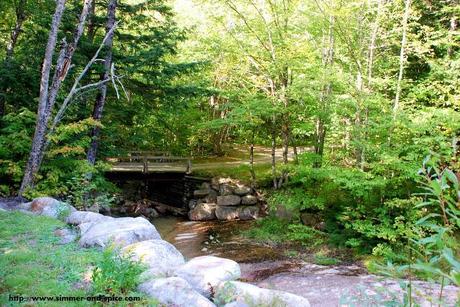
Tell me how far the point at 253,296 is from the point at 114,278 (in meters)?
1.21

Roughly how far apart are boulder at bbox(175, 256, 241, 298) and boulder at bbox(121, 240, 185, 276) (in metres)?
0.16

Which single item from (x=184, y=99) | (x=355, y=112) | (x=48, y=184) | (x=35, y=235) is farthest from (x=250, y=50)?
(x=35, y=235)

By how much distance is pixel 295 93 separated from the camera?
959 cm

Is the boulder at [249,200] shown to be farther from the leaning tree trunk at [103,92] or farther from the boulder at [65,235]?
the boulder at [65,235]

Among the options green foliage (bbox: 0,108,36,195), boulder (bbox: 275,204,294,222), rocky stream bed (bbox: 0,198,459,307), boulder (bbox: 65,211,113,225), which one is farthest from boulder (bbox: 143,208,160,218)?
boulder (bbox: 65,211,113,225)

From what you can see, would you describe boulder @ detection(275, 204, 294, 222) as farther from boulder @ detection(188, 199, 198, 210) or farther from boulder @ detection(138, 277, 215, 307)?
boulder @ detection(138, 277, 215, 307)

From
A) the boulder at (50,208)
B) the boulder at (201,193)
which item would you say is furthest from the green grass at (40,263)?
the boulder at (201,193)

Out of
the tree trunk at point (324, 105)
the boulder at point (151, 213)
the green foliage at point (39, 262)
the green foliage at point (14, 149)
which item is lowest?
the boulder at point (151, 213)

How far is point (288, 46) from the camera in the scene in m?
10.1

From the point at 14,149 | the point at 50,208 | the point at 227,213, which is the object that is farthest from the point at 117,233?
the point at 227,213

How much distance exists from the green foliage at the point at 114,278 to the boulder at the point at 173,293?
0.52ft

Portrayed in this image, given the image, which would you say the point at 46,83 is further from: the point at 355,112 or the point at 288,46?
the point at 355,112

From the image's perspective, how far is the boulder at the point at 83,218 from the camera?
569 centimetres

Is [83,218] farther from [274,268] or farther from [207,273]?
[274,268]
